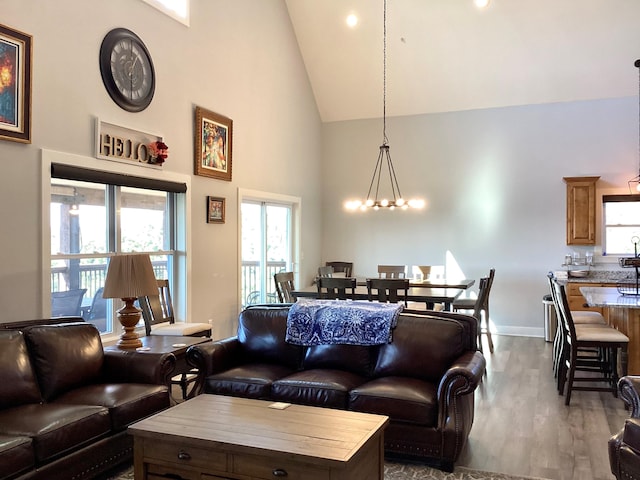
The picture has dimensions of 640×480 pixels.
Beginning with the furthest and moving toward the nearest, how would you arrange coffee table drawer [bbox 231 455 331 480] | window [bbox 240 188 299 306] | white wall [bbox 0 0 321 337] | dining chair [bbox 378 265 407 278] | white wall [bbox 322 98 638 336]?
dining chair [bbox 378 265 407 278] → white wall [bbox 322 98 638 336] → window [bbox 240 188 299 306] → white wall [bbox 0 0 321 337] → coffee table drawer [bbox 231 455 331 480]

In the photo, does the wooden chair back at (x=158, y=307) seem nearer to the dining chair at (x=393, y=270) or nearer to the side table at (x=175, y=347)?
the side table at (x=175, y=347)

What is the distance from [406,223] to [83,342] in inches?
239

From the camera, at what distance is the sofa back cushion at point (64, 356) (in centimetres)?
352

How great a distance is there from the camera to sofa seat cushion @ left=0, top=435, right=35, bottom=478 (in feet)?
8.61

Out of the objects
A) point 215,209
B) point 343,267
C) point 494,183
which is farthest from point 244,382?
point 494,183

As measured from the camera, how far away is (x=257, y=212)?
7.66 metres

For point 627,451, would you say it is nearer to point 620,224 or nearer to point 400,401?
point 400,401

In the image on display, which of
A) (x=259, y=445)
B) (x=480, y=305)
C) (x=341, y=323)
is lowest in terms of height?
(x=259, y=445)

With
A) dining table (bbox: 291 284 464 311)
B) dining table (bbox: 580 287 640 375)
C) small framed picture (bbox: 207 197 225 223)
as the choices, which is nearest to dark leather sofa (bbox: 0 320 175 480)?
small framed picture (bbox: 207 197 225 223)

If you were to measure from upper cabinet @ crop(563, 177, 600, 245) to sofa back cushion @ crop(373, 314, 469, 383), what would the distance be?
4584 mm

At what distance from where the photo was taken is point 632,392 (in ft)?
9.99

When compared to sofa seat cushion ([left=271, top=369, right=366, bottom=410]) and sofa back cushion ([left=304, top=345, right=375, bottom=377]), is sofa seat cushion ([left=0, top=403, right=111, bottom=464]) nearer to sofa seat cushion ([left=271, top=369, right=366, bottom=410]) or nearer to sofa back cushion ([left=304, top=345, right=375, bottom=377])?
sofa seat cushion ([left=271, top=369, right=366, bottom=410])

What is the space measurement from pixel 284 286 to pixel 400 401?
3.78m

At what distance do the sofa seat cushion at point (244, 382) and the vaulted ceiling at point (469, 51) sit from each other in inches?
217
